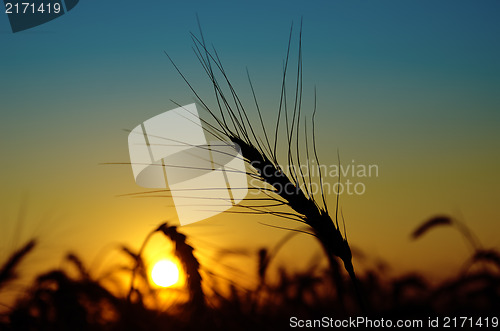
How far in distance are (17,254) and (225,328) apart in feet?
3.37

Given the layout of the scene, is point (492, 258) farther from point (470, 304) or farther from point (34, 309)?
point (34, 309)

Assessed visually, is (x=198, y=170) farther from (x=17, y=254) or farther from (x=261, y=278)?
(x=17, y=254)

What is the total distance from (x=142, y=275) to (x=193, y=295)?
1.36 ft

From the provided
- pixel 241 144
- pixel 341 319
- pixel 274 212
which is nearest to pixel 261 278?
pixel 341 319

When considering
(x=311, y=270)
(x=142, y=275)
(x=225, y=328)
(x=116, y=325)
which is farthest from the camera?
(x=311, y=270)

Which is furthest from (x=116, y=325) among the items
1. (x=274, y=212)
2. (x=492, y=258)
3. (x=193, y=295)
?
(x=492, y=258)

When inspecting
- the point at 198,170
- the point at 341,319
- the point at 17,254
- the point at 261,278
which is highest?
the point at 198,170

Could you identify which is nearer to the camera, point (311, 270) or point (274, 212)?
point (274, 212)

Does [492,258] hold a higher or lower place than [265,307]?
higher

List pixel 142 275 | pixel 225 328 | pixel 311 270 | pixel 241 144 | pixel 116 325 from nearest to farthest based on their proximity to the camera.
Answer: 1. pixel 241 144
2. pixel 225 328
3. pixel 116 325
4. pixel 142 275
5. pixel 311 270

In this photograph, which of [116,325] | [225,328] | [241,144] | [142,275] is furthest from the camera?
[142,275]

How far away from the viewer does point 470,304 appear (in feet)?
6.65

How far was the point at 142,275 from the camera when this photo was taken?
7.73 feet

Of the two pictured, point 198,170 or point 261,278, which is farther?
point 261,278
